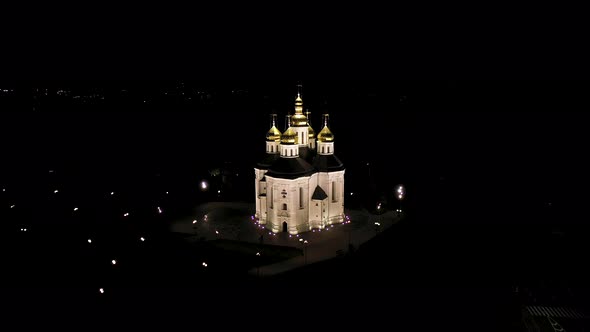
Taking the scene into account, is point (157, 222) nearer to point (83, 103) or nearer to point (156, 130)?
point (156, 130)

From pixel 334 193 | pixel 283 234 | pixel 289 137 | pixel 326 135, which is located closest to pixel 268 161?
pixel 289 137

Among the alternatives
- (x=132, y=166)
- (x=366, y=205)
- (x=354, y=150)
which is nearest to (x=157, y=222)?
(x=366, y=205)

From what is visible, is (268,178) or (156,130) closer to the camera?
(268,178)

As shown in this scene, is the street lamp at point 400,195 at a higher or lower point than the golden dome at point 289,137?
lower

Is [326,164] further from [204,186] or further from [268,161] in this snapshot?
[204,186]

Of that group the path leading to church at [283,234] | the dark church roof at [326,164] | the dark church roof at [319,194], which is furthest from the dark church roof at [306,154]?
the path leading to church at [283,234]

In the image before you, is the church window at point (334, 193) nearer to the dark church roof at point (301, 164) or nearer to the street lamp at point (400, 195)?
the dark church roof at point (301, 164)

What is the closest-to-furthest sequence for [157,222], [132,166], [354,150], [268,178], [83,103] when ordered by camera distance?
[268,178] < [157,222] < [132,166] < [354,150] < [83,103]
